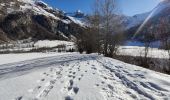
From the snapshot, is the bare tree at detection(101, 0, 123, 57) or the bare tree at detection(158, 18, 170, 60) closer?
the bare tree at detection(158, 18, 170, 60)

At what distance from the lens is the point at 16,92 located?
8.02 m

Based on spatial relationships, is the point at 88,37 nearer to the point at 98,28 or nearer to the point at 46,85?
the point at 98,28

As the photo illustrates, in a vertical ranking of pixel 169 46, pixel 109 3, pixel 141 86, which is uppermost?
pixel 109 3

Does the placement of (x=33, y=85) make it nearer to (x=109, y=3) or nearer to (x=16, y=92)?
(x=16, y=92)

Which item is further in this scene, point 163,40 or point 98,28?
point 98,28

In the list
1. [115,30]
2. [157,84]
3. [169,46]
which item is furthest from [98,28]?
[157,84]

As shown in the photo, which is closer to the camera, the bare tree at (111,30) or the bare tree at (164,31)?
the bare tree at (164,31)

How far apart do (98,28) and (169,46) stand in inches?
834

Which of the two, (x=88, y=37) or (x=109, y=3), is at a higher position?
(x=109, y=3)

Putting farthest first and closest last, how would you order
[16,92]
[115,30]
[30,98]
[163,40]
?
[115,30] < [163,40] < [16,92] < [30,98]

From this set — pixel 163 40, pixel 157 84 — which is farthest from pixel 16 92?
pixel 163 40

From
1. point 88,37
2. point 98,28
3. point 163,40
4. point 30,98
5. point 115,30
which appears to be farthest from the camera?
point 88,37

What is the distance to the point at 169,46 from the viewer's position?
21156 mm

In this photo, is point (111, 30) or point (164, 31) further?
point (111, 30)
